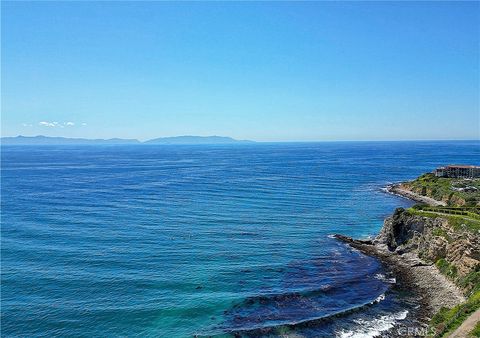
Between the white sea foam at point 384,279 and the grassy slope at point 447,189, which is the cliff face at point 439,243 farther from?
the grassy slope at point 447,189

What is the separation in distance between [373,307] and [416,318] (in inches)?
172

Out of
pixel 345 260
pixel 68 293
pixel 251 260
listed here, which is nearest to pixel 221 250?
pixel 251 260

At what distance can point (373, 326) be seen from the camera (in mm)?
39094

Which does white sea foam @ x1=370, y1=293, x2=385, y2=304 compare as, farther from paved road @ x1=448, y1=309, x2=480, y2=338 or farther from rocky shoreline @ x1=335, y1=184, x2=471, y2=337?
paved road @ x1=448, y1=309, x2=480, y2=338

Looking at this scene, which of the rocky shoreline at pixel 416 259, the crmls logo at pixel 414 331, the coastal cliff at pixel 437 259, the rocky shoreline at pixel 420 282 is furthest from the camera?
the rocky shoreline at pixel 416 259

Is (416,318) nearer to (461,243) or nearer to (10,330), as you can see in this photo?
(461,243)

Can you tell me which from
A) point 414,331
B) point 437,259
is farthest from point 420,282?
point 414,331

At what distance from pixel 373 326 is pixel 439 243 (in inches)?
825

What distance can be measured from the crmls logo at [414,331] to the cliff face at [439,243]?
31.9 feet

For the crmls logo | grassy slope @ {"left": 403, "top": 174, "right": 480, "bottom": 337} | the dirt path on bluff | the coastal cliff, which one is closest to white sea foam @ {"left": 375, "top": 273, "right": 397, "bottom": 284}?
the coastal cliff

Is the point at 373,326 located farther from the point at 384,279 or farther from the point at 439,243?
the point at 439,243

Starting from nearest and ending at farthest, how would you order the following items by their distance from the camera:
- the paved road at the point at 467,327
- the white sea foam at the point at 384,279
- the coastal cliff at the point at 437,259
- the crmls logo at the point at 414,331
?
1. the paved road at the point at 467,327
2. the crmls logo at the point at 414,331
3. the coastal cliff at the point at 437,259
4. the white sea foam at the point at 384,279

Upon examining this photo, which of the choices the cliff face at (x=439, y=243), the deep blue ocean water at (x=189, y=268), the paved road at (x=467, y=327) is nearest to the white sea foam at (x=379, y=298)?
the deep blue ocean water at (x=189, y=268)

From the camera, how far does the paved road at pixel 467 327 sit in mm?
30642
